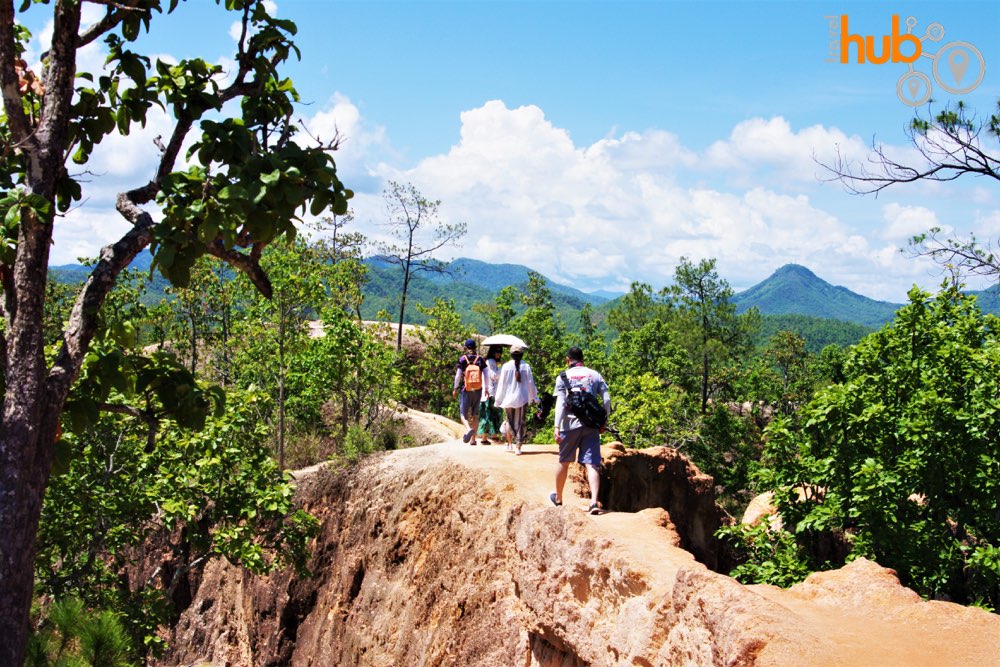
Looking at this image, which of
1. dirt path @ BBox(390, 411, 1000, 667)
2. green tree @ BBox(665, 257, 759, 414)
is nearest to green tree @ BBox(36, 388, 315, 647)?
dirt path @ BBox(390, 411, 1000, 667)

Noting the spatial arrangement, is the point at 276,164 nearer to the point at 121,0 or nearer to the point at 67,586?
the point at 121,0

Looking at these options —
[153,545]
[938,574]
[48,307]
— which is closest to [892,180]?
[938,574]

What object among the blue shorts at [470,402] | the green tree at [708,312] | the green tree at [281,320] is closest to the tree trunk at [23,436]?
the blue shorts at [470,402]

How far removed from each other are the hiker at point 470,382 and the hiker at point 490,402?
118mm

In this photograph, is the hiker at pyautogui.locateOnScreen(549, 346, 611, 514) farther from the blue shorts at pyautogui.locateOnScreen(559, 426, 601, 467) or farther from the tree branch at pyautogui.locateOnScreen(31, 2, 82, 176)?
the tree branch at pyautogui.locateOnScreen(31, 2, 82, 176)

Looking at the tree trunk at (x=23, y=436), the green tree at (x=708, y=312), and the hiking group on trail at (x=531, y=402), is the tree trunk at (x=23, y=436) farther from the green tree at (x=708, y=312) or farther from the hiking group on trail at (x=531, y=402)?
the green tree at (x=708, y=312)

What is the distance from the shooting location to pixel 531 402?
14625mm

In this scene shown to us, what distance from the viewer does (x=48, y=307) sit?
3275 cm

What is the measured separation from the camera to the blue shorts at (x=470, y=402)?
1485 centimetres

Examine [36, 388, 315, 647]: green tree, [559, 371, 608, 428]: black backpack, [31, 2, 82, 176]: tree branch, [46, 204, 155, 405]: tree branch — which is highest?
[31, 2, 82, 176]: tree branch

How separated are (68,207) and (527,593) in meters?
6.93

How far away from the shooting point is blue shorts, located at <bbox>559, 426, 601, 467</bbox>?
33.2 ft

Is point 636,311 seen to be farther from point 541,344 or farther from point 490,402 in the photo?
point 490,402

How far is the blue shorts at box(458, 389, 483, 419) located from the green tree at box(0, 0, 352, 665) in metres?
10.0
